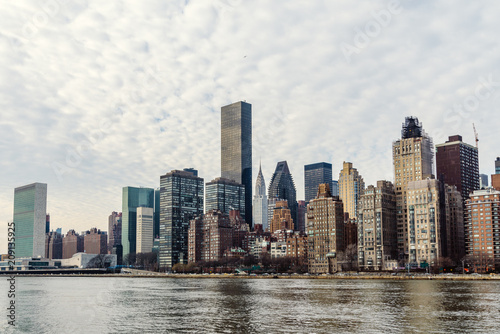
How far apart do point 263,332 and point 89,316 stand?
34798mm

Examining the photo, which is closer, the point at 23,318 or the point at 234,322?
the point at 234,322

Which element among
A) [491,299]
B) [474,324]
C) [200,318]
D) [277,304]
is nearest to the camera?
[474,324]

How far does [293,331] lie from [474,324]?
24.9 meters

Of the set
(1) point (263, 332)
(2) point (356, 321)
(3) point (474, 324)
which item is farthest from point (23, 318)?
(3) point (474, 324)

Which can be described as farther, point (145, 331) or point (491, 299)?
point (491, 299)

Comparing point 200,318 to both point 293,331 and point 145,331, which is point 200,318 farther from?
point 293,331

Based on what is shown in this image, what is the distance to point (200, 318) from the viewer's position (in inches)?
3300

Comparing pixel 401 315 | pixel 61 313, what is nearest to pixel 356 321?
pixel 401 315

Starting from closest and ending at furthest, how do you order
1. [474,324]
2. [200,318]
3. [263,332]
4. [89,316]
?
[263,332] → [474,324] → [200,318] → [89,316]

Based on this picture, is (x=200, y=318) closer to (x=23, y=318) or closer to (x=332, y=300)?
(x=23, y=318)

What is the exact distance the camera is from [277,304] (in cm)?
10550

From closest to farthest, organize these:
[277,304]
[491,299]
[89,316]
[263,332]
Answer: [263,332] < [89,316] < [277,304] < [491,299]

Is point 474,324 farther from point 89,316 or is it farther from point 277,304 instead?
point 89,316

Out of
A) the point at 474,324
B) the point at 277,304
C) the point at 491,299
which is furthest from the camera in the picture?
the point at 491,299
